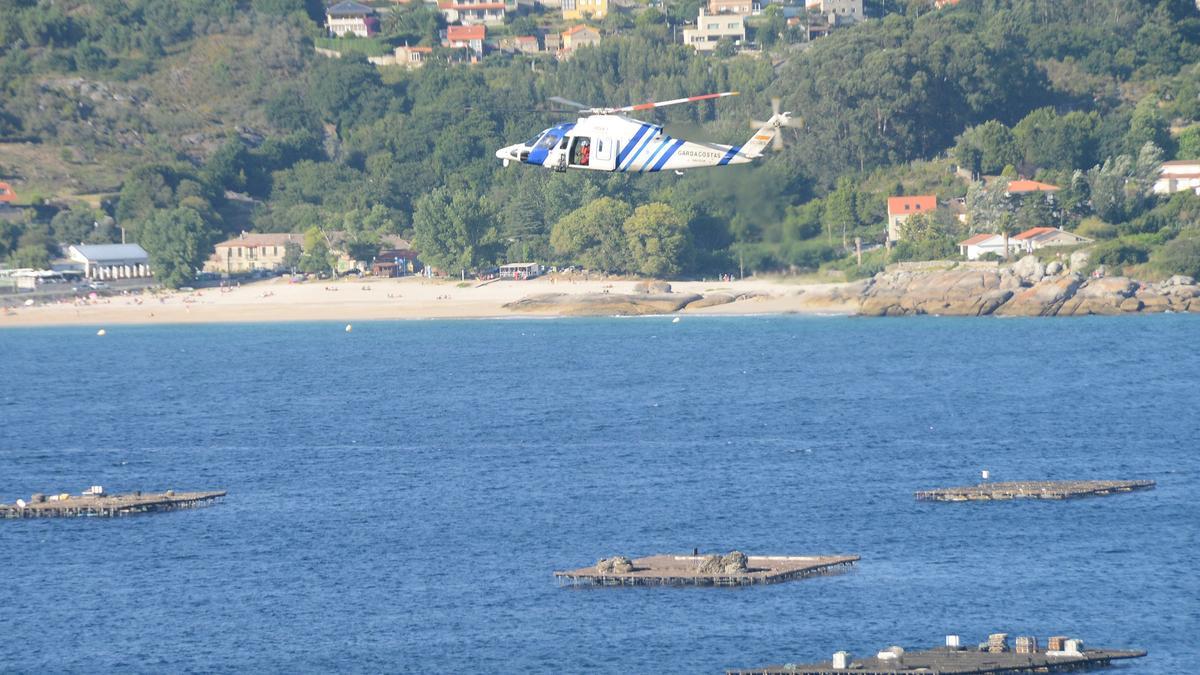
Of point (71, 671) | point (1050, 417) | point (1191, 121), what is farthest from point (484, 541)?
point (1191, 121)

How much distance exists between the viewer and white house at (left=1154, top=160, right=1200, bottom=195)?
6905 inches

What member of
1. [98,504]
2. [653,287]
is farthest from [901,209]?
[98,504]

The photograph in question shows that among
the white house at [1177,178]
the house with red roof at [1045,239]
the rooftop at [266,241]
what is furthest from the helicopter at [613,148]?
the rooftop at [266,241]

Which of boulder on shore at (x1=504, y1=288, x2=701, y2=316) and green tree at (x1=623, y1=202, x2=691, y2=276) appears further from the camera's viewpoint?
boulder on shore at (x1=504, y1=288, x2=701, y2=316)

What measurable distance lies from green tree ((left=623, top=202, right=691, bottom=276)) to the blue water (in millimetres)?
16490

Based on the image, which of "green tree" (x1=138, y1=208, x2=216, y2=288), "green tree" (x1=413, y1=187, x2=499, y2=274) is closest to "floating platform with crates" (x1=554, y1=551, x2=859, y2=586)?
"green tree" (x1=413, y1=187, x2=499, y2=274)

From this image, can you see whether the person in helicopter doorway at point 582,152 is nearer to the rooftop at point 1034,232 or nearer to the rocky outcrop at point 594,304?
the rocky outcrop at point 594,304

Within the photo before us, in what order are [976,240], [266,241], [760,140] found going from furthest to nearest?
[266,241] → [976,240] → [760,140]

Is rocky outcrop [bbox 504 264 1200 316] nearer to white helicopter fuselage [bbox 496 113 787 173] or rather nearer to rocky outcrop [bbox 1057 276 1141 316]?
rocky outcrop [bbox 1057 276 1141 316]

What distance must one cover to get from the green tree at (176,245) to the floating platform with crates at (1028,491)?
386 ft

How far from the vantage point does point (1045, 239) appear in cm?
16638

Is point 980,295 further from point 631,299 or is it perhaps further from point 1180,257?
point 631,299

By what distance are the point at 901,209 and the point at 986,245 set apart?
887 cm

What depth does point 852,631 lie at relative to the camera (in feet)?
198
